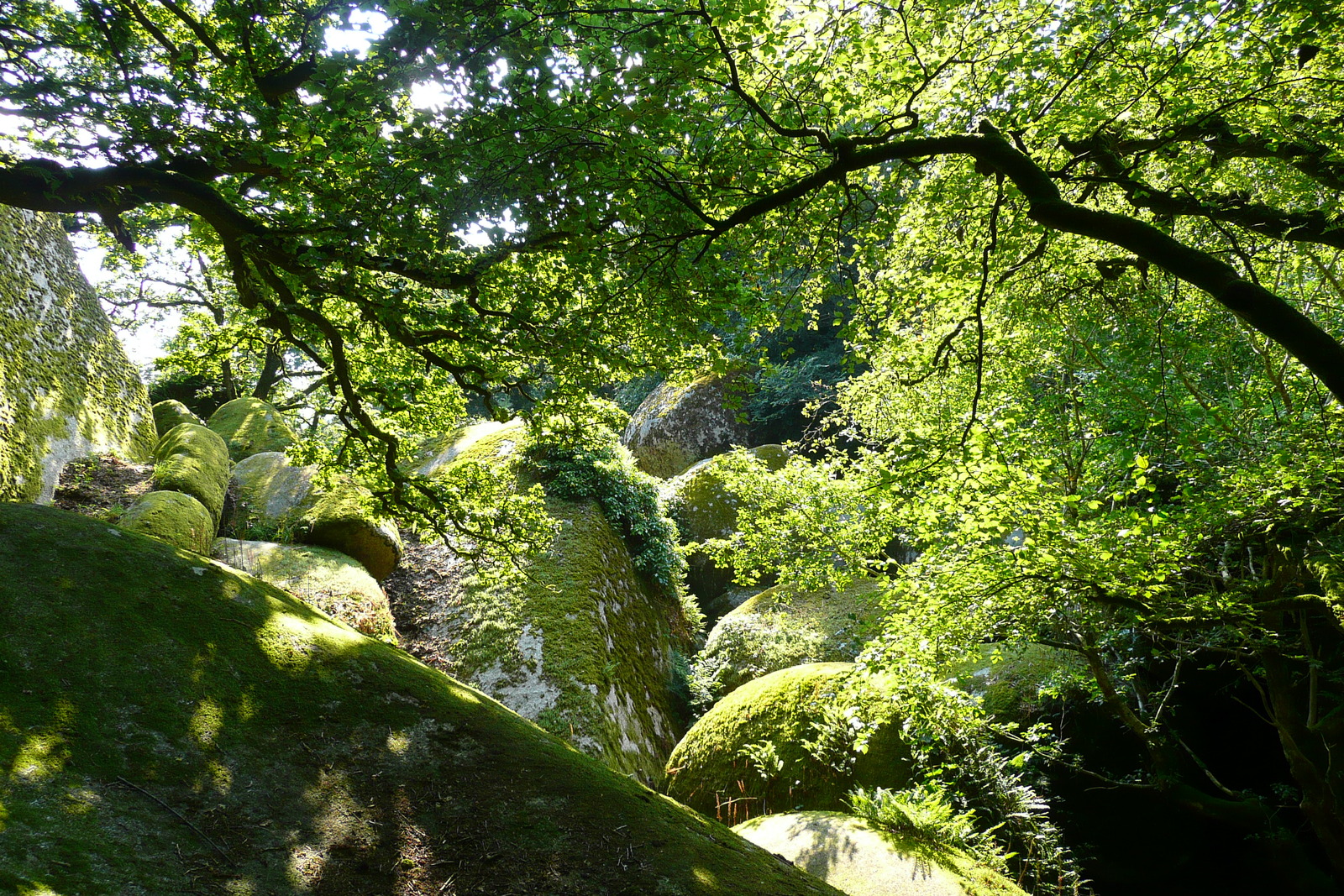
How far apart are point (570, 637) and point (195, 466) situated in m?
6.39

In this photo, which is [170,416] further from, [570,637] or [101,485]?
[570,637]

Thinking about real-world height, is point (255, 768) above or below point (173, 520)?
below

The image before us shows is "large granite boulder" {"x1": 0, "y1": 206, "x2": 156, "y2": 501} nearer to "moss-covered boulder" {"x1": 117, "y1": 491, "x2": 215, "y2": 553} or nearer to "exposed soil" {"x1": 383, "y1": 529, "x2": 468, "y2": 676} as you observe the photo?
"moss-covered boulder" {"x1": 117, "y1": 491, "x2": 215, "y2": 553}

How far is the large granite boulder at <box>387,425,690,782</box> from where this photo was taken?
29.4ft

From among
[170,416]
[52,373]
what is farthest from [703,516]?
[170,416]

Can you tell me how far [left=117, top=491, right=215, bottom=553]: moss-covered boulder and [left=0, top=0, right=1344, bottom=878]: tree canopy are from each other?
2916 millimetres

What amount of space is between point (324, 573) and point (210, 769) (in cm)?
722

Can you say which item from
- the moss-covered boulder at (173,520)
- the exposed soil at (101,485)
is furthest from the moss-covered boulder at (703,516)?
the exposed soil at (101,485)

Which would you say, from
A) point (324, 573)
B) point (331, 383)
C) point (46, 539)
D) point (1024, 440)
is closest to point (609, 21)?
point (46, 539)

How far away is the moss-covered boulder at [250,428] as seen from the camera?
46.5 ft

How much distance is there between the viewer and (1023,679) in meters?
7.80

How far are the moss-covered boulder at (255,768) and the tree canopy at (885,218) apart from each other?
8.01ft

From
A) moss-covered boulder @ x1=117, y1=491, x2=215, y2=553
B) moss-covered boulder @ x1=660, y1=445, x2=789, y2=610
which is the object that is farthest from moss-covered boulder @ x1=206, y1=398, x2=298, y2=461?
moss-covered boulder @ x1=660, y1=445, x2=789, y2=610

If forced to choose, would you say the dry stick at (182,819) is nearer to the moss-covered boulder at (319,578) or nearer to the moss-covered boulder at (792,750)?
the moss-covered boulder at (792,750)
